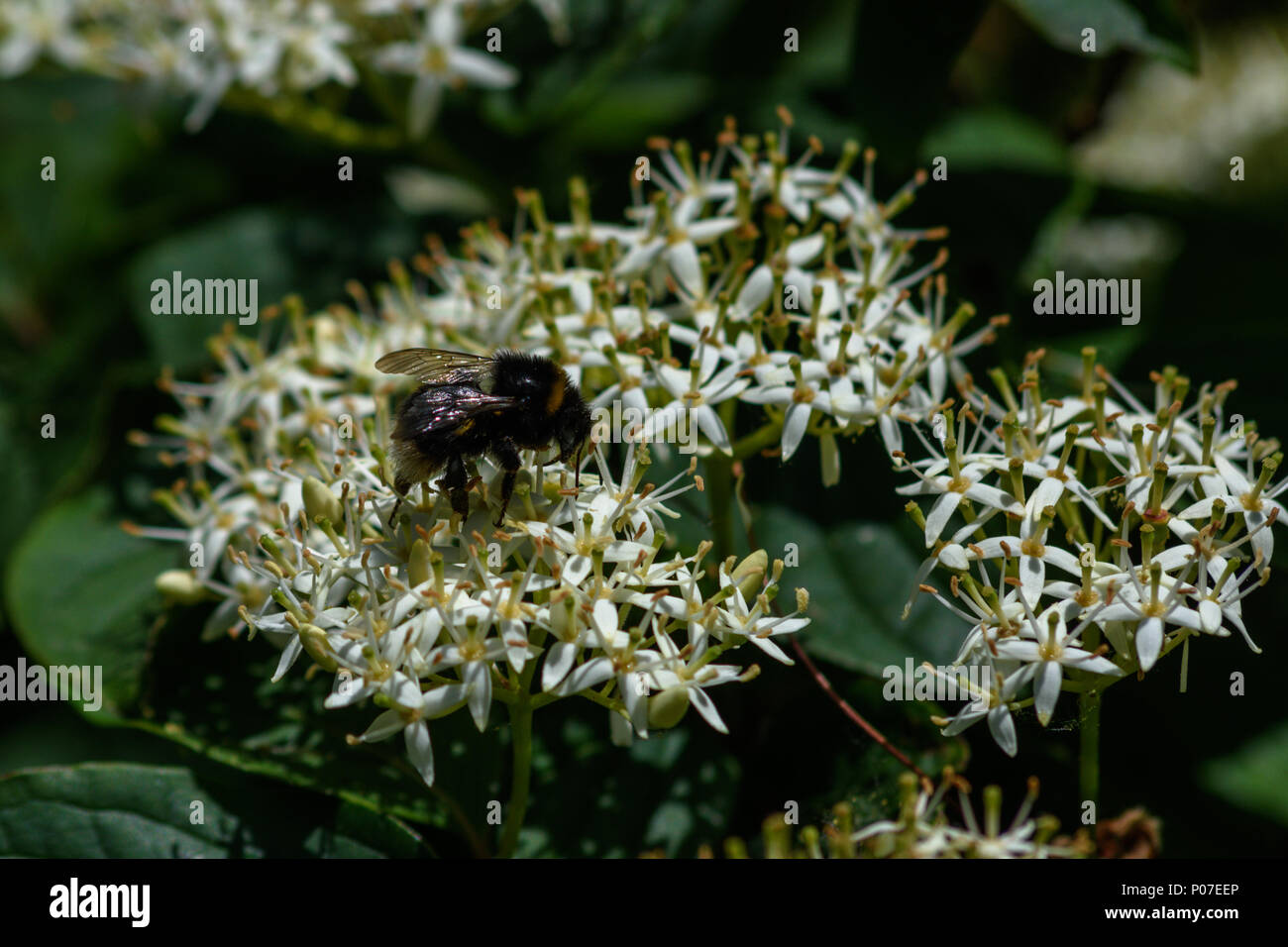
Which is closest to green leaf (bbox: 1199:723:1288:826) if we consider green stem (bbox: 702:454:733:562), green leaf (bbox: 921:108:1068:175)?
green stem (bbox: 702:454:733:562)

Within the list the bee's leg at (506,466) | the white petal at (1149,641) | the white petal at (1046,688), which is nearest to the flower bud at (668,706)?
the bee's leg at (506,466)

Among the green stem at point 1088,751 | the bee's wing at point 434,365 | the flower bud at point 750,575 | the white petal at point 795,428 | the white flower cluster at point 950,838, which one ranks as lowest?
the white flower cluster at point 950,838

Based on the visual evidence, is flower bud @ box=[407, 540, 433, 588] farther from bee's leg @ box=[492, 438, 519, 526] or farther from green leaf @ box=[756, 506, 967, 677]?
green leaf @ box=[756, 506, 967, 677]

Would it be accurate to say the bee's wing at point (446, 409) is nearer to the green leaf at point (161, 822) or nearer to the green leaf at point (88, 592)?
the green leaf at point (161, 822)

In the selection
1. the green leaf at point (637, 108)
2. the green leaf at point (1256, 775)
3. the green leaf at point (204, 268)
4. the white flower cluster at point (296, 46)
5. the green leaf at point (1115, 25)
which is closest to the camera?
the green leaf at point (1115, 25)

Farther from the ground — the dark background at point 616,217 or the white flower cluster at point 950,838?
the dark background at point 616,217

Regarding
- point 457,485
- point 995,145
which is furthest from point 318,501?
point 995,145
